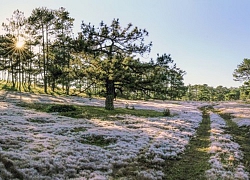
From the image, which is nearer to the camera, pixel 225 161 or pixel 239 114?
pixel 225 161

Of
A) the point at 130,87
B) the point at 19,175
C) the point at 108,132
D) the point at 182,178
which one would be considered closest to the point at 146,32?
the point at 130,87

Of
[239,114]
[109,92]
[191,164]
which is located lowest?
[191,164]

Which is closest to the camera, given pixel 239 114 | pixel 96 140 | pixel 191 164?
pixel 191 164

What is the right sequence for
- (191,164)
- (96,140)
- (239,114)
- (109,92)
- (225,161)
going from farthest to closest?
(239,114) < (109,92) < (96,140) < (225,161) < (191,164)

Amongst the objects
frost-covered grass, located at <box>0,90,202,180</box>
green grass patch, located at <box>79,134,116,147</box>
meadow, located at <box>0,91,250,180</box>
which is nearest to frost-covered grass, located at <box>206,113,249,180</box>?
meadow, located at <box>0,91,250,180</box>

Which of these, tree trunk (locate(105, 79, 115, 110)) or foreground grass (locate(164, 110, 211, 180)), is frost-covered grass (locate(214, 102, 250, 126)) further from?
tree trunk (locate(105, 79, 115, 110))

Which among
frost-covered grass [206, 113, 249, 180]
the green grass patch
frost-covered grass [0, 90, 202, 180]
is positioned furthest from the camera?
the green grass patch

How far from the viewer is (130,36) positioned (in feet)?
137

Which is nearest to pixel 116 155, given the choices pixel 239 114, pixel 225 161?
pixel 225 161

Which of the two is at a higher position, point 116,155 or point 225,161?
point 116,155

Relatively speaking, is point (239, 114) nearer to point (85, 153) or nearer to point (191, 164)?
point (191, 164)

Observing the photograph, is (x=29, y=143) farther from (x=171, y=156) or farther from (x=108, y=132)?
(x=171, y=156)

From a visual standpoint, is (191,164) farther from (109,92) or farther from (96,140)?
(109,92)

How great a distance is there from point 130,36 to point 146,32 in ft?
9.60
